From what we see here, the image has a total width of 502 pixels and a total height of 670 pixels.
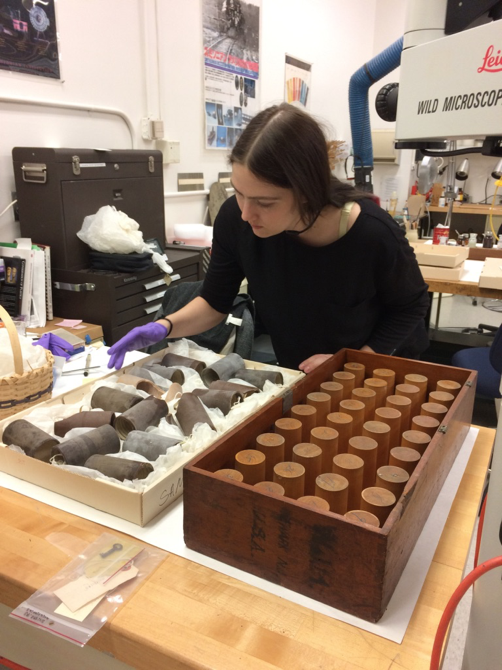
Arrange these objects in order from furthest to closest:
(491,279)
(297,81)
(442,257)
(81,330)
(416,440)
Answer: (297,81)
(442,257)
(491,279)
(81,330)
(416,440)

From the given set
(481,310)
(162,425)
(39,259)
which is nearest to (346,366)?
(162,425)

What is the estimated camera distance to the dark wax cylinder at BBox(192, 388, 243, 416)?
3.52ft

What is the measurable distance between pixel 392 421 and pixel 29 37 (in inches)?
83.0

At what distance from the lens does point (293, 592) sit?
2.21 ft

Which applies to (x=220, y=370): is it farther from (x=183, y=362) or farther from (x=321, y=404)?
(x=321, y=404)

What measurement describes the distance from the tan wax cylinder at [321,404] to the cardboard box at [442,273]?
1665 mm

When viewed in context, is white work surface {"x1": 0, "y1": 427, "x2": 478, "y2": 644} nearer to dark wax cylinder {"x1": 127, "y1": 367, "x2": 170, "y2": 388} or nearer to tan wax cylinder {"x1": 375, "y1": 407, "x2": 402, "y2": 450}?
tan wax cylinder {"x1": 375, "y1": 407, "x2": 402, "y2": 450}

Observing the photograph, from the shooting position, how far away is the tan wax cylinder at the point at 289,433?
85 centimetres

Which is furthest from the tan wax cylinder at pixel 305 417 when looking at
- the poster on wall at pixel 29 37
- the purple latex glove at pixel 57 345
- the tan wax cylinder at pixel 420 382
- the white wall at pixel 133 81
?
the poster on wall at pixel 29 37

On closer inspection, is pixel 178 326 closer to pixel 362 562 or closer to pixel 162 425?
pixel 162 425

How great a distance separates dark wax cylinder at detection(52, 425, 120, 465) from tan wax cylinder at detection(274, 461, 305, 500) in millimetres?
341

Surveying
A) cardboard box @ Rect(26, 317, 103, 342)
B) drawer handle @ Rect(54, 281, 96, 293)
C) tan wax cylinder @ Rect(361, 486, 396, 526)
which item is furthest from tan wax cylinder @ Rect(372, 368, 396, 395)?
drawer handle @ Rect(54, 281, 96, 293)

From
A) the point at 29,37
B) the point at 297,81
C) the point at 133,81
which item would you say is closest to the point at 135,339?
the point at 29,37

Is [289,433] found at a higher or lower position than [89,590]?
higher
